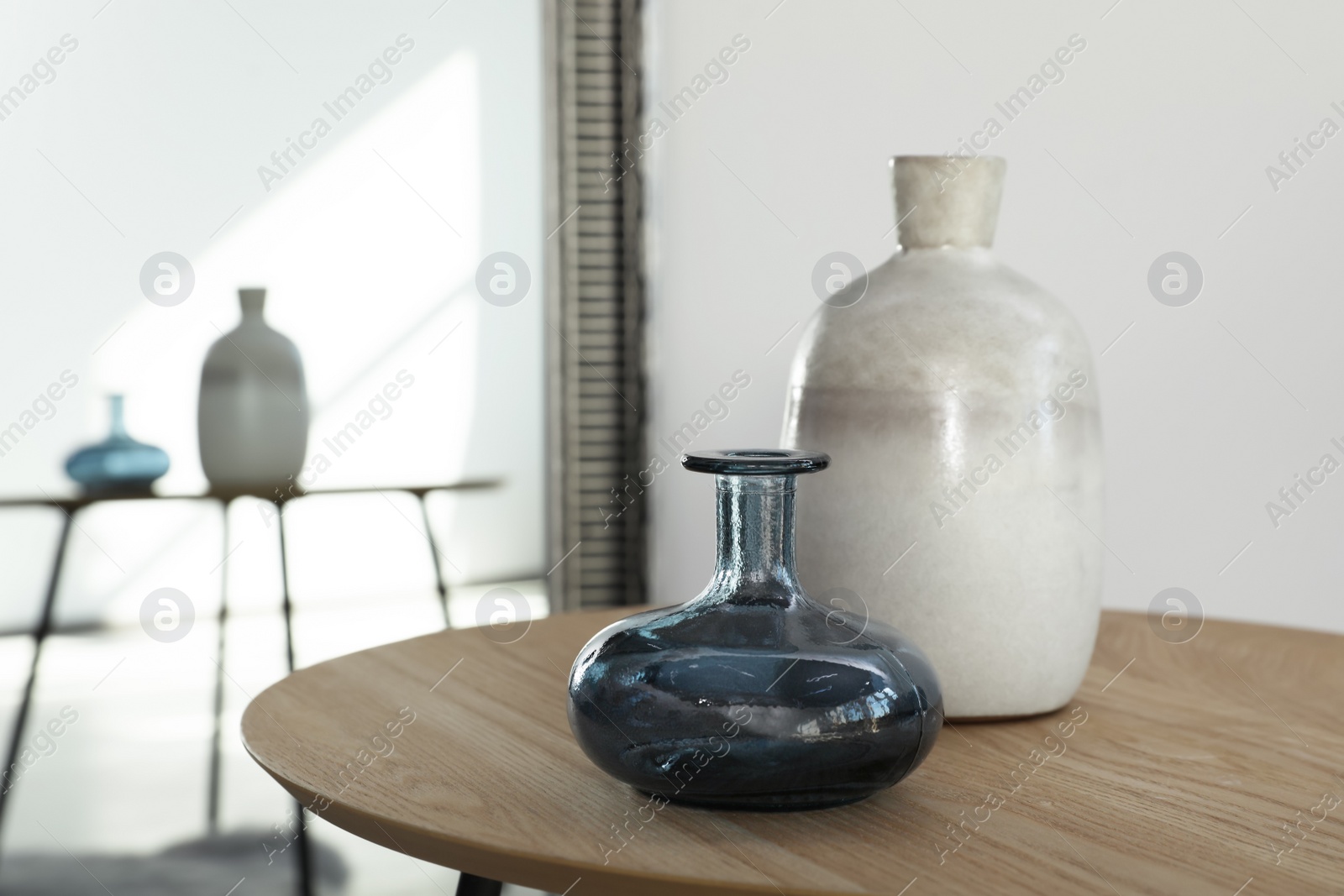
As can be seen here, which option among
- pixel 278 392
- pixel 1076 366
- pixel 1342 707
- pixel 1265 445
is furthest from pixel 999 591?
pixel 278 392

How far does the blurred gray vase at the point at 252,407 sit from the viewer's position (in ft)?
5.30

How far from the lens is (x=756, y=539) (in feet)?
1.86

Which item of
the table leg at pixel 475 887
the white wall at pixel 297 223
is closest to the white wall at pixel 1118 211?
the white wall at pixel 297 223

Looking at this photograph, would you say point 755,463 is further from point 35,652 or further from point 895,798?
point 35,652

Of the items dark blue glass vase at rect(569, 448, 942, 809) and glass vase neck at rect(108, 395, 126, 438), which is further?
glass vase neck at rect(108, 395, 126, 438)

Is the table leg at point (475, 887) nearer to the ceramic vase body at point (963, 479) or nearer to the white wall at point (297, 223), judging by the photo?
the ceramic vase body at point (963, 479)

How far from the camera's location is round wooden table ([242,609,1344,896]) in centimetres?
48

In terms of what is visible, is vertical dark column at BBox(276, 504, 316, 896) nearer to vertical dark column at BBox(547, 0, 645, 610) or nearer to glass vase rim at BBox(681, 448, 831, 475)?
vertical dark column at BBox(547, 0, 645, 610)

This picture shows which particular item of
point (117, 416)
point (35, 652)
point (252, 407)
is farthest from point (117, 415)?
point (35, 652)

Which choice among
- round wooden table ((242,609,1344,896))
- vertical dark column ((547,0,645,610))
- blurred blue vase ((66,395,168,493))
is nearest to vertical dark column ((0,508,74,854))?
blurred blue vase ((66,395,168,493))

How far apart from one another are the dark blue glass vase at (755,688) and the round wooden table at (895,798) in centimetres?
2

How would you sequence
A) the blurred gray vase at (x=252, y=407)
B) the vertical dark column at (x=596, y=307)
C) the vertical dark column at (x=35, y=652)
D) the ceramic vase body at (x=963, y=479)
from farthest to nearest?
1. the vertical dark column at (x=596, y=307)
2. the blurred gray vase at (x=252, y=407)
3. the vertical dark column at (x=35, y=652)
4. the ceramic vase body at (x=963, y=479)

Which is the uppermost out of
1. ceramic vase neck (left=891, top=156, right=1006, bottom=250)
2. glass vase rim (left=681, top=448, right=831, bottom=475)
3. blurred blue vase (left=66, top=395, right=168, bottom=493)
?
ceramic vase neck (left=891, top=156, right=1006, bottom=250)

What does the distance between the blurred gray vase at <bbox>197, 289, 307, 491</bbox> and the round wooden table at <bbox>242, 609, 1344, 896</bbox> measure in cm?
87
